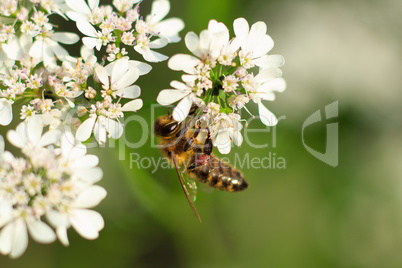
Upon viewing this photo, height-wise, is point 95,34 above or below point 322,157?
above

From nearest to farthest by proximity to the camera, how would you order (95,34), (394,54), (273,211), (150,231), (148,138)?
1. (95,34)
2. (148,138)
3. (150,231)
4. (273,211)
5. (394,54)

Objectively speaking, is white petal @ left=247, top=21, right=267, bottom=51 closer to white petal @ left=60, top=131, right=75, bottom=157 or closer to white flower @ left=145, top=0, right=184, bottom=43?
white flower @ left=145, top=0, right=184, bottom=43

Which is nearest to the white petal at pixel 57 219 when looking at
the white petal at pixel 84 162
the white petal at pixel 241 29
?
the white petal at pixel 84 162

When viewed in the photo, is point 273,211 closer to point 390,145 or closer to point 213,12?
point 390,145

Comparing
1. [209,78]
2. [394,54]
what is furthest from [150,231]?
[394,54]

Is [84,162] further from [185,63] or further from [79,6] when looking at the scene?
[79,6]

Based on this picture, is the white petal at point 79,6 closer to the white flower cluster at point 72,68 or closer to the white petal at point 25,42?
the white flower cluster at point 72,68

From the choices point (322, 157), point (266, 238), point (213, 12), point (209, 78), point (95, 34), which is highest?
point (213, 12)

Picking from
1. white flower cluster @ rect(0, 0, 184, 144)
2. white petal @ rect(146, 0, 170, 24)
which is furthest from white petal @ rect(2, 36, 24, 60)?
white petal @ rect(146, 0, 170, 24)
